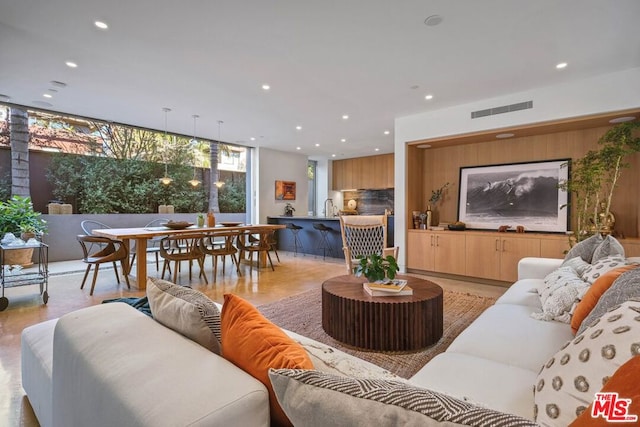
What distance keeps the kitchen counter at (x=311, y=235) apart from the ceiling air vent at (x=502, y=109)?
8.53ft

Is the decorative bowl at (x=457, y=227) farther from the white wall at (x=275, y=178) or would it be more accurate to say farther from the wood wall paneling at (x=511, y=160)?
the white wall at (x=275, y=178)

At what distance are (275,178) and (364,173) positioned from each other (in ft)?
9.20

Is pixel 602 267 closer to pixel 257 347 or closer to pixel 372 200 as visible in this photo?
pixel 257 347

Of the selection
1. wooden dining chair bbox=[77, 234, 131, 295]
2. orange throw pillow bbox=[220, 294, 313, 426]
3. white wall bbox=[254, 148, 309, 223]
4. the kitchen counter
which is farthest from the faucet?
orange throw pillow bbox=[220, 294, 313, 426]

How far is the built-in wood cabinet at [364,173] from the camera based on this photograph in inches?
360

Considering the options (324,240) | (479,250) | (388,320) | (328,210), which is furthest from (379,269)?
(328,210)

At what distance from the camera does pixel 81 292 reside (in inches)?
164

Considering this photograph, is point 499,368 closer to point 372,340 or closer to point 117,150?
point 372,340

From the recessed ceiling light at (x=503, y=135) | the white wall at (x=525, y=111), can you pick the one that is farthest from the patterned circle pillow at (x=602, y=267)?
the recessed ceiling light at (x=503, y=135)

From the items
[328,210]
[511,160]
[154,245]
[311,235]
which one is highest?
[511,160]

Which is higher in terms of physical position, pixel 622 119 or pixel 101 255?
pixel 622 119

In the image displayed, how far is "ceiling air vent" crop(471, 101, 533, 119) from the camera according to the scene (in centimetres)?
436

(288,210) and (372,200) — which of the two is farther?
(372,200)

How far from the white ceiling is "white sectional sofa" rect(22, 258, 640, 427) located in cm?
251
